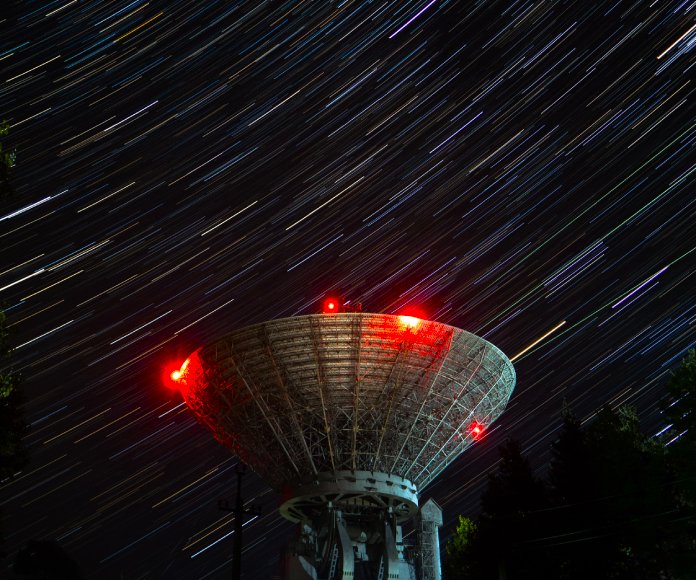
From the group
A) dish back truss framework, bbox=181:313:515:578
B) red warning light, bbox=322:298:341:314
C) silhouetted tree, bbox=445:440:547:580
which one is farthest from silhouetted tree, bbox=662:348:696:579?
red warning light, bbox=322:298:341:314

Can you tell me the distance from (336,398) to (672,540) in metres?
15.4

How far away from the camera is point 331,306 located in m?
43.8

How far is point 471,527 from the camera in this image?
185 feet

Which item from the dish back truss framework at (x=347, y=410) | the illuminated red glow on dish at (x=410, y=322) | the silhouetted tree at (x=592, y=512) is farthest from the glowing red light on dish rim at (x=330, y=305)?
the silhouetted tree at (x=592, y=512)

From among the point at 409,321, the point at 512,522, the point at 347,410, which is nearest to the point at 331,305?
the point at 347,410

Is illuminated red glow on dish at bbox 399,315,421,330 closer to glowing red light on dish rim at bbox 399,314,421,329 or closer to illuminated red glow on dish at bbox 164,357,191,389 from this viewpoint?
glowing red light on dish rim at bbox 399,314,421,329

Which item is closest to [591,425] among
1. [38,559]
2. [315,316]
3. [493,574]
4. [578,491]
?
[578,491]

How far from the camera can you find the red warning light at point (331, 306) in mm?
43562

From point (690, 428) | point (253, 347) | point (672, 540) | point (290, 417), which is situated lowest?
point (672, 540)

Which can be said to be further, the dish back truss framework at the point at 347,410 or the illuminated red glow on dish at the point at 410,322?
the dish back truss framework at the point at 347,410

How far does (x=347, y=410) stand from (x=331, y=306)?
8.80m

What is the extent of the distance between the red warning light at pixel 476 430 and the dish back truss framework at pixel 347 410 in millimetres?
213

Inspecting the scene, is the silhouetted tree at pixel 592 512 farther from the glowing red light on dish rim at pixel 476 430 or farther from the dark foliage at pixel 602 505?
the glowing red light on dish rim at pixel 476 430

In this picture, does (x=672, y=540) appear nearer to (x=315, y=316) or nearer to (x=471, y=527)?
(x=315, y=316)
